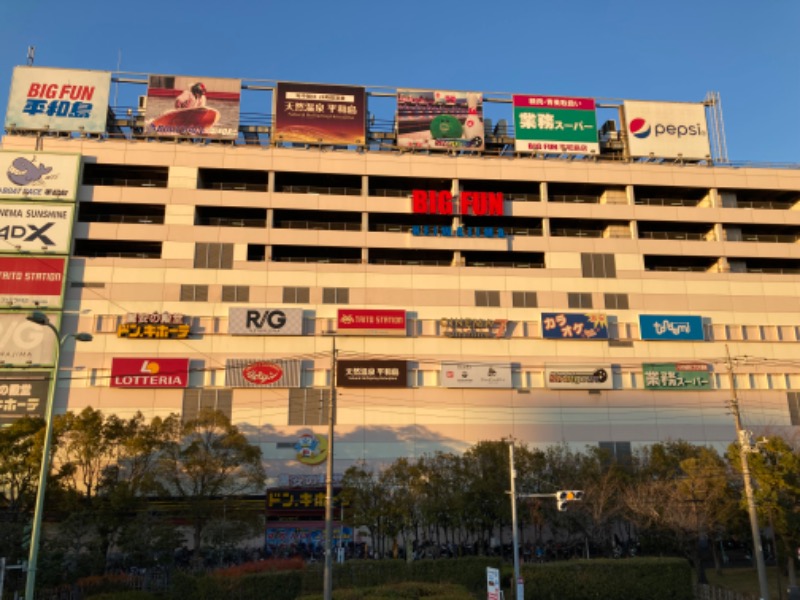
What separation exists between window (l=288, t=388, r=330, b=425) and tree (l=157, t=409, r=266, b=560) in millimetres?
10397

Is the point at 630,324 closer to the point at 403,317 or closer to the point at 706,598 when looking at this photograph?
the point at 403,317

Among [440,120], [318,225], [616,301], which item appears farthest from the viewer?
[440,120]

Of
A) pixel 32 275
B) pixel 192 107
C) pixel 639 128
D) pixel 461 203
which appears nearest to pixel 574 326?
pixel 461 203

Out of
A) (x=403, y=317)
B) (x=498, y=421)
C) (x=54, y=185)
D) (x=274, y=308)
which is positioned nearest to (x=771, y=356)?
(x=498, y=421)

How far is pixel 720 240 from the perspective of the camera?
65938 mm

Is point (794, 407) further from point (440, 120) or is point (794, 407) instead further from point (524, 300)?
point (440, 120)

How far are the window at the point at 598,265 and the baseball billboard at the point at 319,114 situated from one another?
2424cm

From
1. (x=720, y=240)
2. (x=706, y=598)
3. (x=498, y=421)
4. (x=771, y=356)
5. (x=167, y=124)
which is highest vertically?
(x=167, y=124)

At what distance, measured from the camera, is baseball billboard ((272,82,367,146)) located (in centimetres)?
6372

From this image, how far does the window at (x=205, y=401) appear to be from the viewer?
55.9 meters

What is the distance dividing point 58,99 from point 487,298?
144ft

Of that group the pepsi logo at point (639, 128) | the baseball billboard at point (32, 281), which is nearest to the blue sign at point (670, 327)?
the pepsi logo at point (639, 128)

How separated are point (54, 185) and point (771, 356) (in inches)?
2652

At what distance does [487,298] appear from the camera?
6106 cm
